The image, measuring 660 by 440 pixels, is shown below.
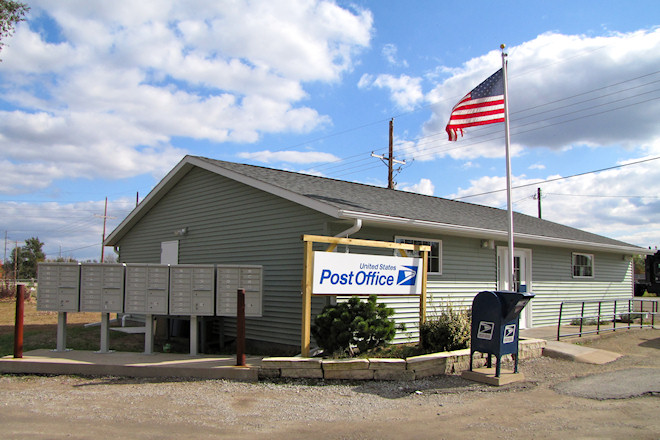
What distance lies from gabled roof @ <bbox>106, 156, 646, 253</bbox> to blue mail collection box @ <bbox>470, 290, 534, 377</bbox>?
2.44 m

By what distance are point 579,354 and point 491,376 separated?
110 inches

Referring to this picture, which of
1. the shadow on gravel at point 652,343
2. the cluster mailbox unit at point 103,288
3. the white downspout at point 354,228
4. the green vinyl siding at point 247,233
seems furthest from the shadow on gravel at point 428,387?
→ the shadow on gravel at point 652,343

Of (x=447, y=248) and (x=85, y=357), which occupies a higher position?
(x=447, y=248)

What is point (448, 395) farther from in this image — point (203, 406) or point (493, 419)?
point (203, 406)

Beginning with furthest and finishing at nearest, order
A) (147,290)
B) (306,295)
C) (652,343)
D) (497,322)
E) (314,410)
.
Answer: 1. (652,343)
2. (147,290)
3. (306,295)
4. (497,322)
5. (314,410)

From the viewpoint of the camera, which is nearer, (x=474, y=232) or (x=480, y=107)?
(x=480, y=107)

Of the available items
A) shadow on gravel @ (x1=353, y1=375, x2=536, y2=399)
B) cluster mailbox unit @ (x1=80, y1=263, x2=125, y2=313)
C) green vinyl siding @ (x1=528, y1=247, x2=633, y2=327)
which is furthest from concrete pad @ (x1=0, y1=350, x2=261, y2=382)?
green vinyl siding @ (x1=528, y1=247, x2=633, y2=327)

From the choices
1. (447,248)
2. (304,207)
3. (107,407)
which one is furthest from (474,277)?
(107,407)

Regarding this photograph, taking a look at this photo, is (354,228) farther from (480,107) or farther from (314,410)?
(480,107)

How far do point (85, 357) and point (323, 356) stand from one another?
3.91 meters

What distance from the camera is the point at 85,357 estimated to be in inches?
327

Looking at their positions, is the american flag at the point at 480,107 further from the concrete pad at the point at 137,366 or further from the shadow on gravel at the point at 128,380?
the shadow on gravel at the point at 128,380

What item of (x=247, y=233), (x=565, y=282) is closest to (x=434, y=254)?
(x=247, y=233)

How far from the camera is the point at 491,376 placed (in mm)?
7273
